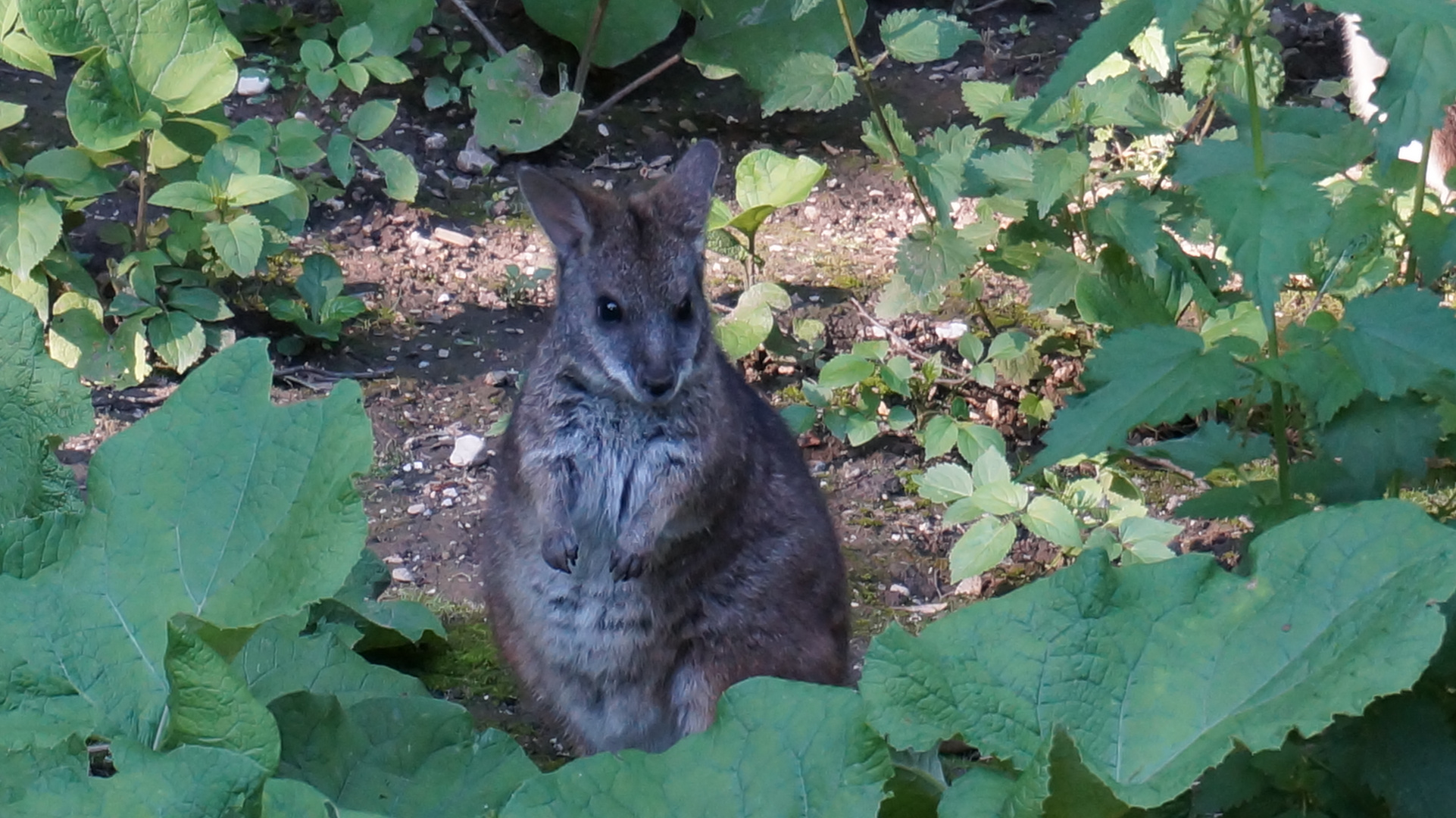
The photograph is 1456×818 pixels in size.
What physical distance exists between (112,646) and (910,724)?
0.98 metres

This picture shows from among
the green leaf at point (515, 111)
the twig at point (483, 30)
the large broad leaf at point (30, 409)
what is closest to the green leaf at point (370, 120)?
→ the green leaf at point (515, 111)

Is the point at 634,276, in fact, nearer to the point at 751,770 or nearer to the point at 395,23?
the point at 751,770

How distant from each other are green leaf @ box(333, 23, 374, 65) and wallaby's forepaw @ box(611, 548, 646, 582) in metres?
2.76

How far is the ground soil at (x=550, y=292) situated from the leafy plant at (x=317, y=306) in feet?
0.33

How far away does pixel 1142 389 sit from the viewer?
2.33 m

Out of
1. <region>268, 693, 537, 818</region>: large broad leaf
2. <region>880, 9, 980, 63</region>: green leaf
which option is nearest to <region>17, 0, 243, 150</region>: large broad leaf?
<region>880, 9, 980, 63</region>: green leaf

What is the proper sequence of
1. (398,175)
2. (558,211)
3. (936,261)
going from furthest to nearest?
(398,175), (936,261), (558,211)

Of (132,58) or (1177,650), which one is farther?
(132,58)

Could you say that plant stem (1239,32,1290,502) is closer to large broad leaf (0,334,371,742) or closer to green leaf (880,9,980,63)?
→ large broad leaf (0,334,371,742)

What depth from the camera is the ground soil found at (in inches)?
169

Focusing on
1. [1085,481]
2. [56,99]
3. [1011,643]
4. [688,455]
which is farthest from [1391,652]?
[56,99]

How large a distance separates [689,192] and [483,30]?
10.8 feet

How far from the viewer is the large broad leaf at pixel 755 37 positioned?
241 inches

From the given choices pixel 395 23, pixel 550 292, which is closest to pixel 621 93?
pixel 395 23
